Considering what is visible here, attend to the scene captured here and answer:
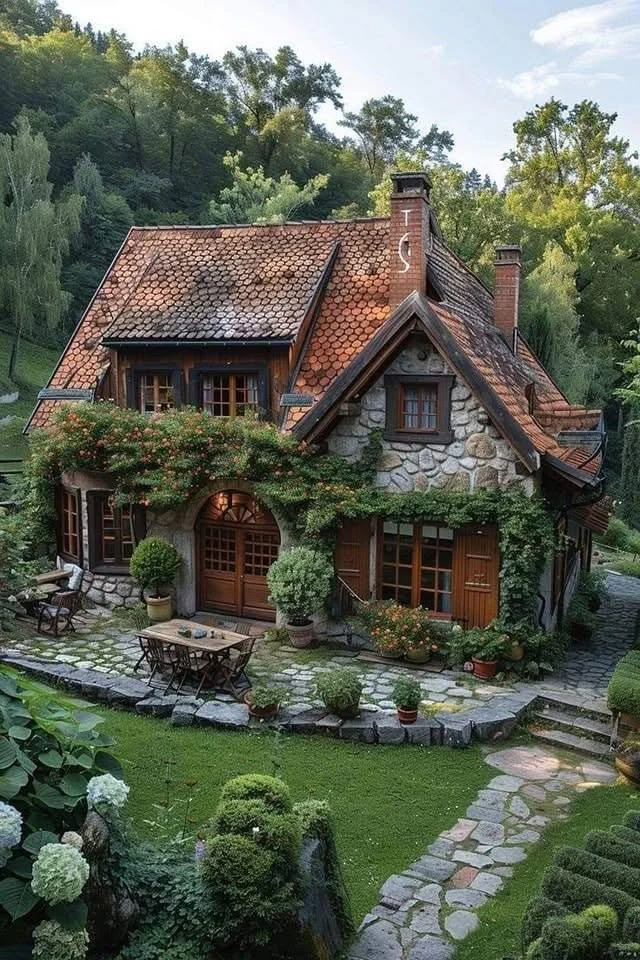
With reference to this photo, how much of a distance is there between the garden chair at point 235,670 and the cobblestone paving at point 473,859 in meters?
3.73

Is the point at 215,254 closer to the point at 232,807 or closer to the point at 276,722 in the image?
the point at 276,722

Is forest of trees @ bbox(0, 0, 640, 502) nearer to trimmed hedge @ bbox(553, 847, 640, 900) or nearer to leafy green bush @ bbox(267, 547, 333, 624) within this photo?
leafy green bush @ bbox(267, 547, 333, 624)

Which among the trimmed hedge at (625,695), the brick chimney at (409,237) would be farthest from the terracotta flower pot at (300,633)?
the brick chimney at (409,237)

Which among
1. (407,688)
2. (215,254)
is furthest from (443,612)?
(215,254)

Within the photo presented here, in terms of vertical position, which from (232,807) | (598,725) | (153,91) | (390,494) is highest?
(153,91)

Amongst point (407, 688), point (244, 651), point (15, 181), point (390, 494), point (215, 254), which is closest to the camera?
point (407, 688)

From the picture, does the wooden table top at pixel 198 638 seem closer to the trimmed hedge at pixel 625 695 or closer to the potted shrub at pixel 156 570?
the potted shrub at pixel 156 570

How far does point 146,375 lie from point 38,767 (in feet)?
38.2

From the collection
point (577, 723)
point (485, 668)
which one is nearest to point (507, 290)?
point (485, 668)

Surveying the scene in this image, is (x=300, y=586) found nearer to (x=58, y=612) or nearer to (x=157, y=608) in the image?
(x=157, y=608)

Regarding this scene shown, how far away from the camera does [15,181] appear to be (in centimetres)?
3083

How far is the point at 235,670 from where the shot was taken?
11.5 metres

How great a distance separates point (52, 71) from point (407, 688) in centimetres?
5142

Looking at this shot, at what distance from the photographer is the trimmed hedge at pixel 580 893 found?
4949mm
